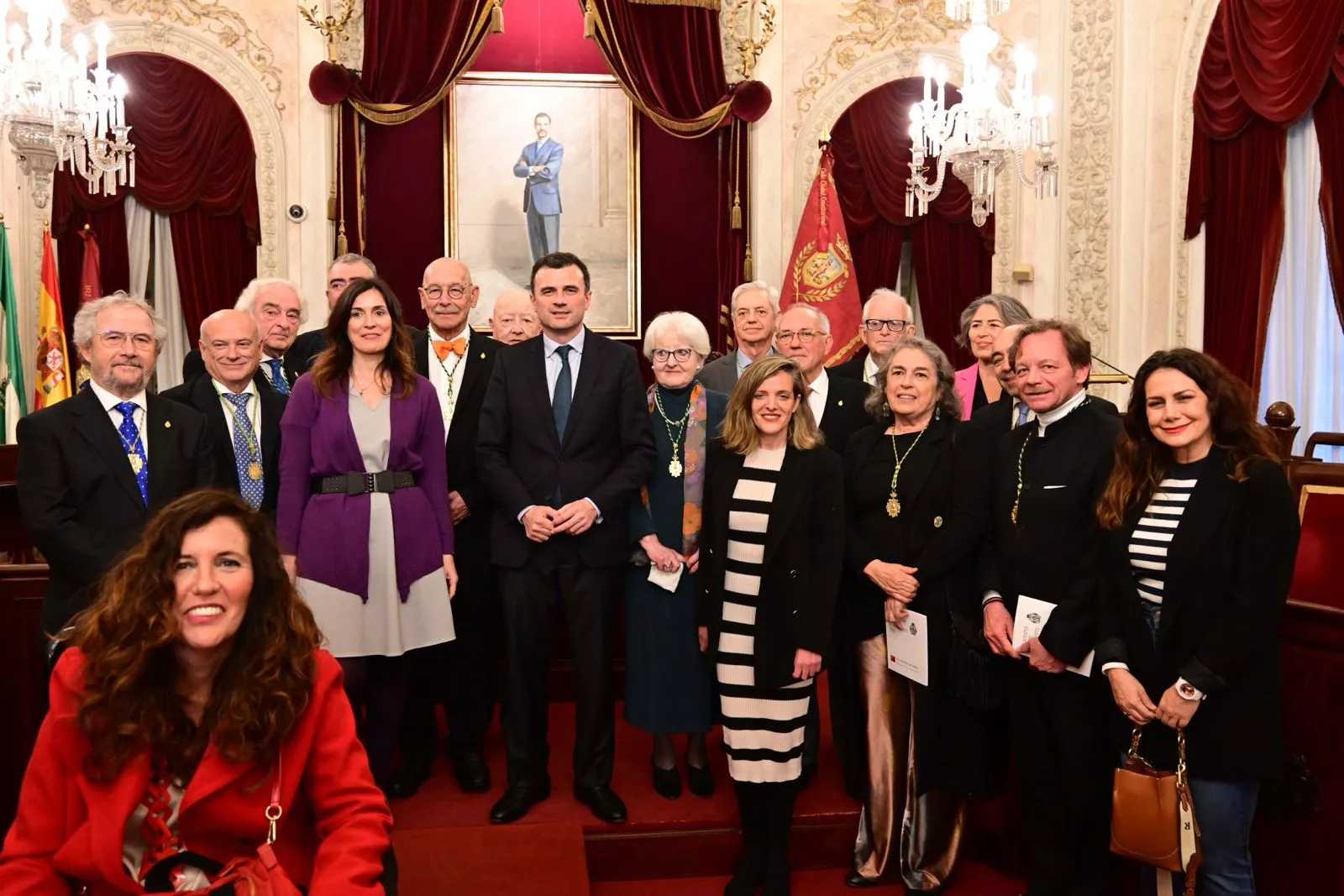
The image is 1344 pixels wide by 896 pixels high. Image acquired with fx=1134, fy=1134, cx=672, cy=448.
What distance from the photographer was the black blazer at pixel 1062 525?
115 inches

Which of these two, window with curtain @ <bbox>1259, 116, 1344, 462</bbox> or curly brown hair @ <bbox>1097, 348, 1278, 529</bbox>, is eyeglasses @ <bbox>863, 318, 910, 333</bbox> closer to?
curly brown hair @ <bbox>1097, 348, 1278, 529</bbox>

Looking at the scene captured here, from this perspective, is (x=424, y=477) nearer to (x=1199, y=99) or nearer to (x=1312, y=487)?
(x=1312, y=487)

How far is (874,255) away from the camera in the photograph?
8125 millimetres

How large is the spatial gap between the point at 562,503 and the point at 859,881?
58.1 inches

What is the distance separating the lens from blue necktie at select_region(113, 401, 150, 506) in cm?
302

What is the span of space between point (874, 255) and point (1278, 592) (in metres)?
5.76

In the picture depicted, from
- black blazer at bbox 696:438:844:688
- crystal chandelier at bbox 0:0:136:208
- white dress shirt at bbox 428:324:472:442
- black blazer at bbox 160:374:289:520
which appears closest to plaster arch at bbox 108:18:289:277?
crystal chandelier at bbox 0:0:136:208

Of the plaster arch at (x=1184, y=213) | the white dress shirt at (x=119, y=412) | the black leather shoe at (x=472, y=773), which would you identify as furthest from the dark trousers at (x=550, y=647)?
the plaster arch at (x=1184, y=213)

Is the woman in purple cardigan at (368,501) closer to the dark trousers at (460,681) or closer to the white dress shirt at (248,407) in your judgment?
the white dress shirt at (248,407)

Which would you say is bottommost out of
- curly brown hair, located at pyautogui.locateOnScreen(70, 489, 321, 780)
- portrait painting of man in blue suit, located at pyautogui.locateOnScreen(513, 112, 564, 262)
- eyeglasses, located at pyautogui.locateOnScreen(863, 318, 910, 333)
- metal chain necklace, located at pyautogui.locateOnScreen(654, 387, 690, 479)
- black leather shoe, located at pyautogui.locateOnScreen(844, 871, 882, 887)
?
black leather shoe, located at pyautogui.locateOnScreen(844, 871, 882, 887)

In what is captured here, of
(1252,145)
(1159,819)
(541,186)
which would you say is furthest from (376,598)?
(1252,145)

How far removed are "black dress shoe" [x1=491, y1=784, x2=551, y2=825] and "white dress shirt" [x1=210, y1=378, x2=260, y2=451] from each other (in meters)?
1.29

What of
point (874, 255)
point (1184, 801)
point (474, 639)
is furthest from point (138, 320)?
point (874, 255)

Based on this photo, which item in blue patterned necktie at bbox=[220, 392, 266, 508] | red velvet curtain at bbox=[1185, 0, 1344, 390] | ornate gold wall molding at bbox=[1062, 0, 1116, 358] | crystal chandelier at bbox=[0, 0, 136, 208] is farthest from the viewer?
ornate gold wall molding at bbox=[1062, 0, 1116, 358]
